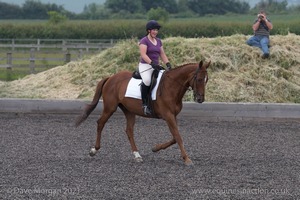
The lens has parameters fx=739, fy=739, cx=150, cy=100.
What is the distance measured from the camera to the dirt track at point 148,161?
743cm

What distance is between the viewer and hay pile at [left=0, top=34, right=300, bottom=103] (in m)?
15.3

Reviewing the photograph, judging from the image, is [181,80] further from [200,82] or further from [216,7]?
[216,7]

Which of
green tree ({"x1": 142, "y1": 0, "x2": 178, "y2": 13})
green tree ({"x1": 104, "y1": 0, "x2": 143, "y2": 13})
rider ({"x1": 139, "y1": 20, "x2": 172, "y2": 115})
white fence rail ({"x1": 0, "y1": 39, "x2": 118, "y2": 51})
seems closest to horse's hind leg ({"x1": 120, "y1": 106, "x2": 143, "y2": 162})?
rider ({"x1": 139, "y1": 20, "x2": 172, "y2": 115})

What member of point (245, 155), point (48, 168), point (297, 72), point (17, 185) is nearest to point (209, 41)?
point (297, 72)

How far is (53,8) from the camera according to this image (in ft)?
289

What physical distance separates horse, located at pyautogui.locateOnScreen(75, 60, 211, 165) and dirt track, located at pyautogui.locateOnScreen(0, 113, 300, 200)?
0.28 metres

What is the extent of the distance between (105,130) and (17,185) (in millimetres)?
5000

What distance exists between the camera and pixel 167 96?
9.59m

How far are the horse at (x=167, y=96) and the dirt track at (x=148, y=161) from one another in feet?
0.93

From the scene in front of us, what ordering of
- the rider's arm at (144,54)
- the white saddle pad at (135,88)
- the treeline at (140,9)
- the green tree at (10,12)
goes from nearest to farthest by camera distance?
the rider's arm at (144,54), the white saddle pad at (135,88), the treeline at (140,9), the green tree at (10,12)

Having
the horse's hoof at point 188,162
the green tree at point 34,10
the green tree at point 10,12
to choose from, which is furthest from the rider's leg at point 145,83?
the green tree at point 10,12

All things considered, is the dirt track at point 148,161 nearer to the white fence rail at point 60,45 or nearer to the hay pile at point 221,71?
the hay pile at point 221,71

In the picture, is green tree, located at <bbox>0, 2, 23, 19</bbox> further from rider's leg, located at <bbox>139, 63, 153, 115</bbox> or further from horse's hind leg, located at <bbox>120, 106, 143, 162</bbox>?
rider's leg, located at <bbox>139, 63, 153, 115</bbox>

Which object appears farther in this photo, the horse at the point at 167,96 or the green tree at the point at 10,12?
the green tree at the point at 10,12
